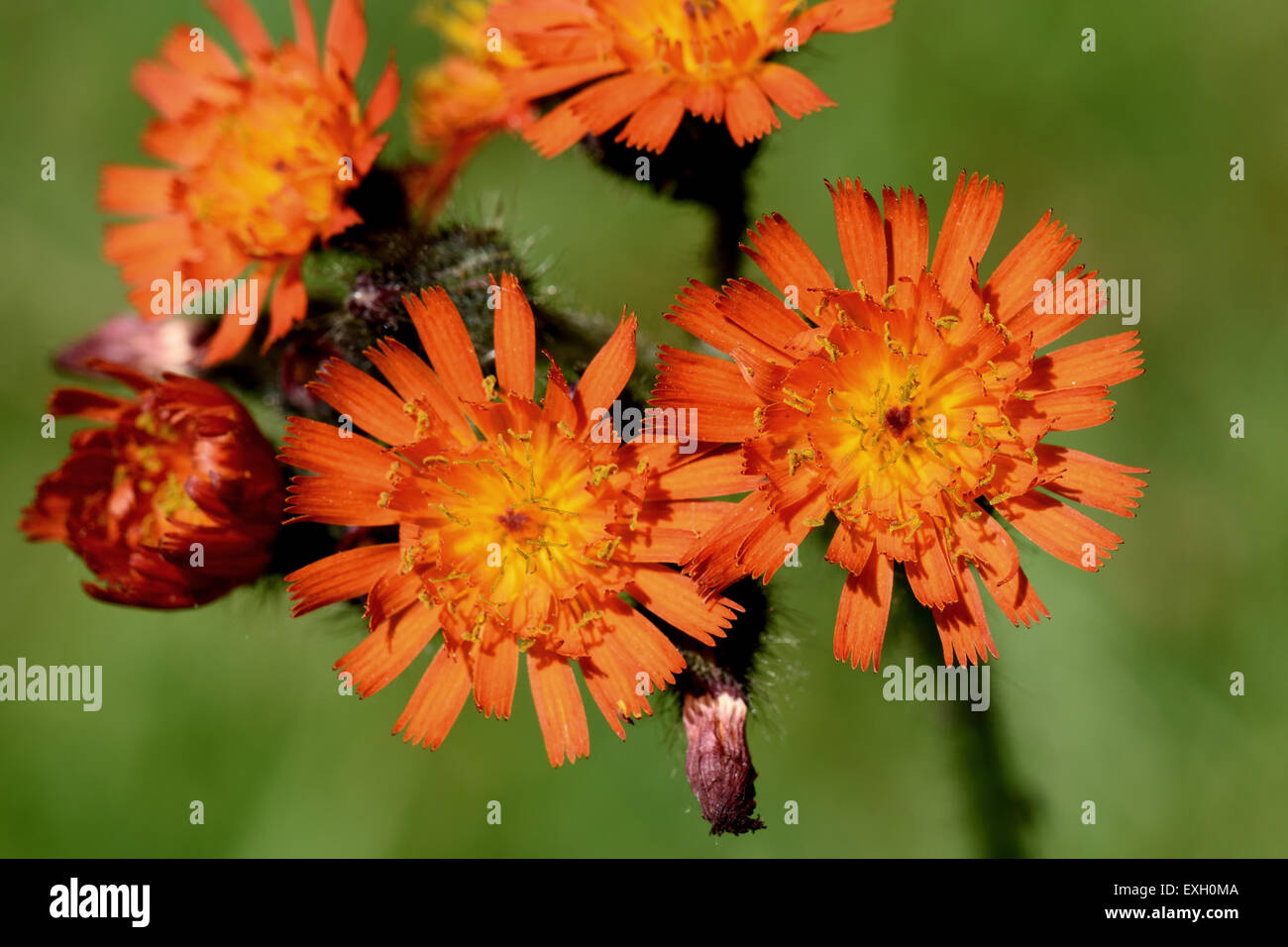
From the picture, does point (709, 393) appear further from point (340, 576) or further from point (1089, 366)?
point (340, 576)

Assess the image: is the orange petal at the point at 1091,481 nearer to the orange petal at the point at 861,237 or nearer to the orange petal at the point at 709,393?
the orange petal at the point at 861,237

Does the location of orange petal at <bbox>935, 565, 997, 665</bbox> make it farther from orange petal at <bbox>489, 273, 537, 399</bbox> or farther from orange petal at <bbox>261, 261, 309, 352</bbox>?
orange petal at <bbox>261, 261, 309, 352</bbox>

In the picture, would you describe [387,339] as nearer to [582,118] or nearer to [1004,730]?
[582,118]

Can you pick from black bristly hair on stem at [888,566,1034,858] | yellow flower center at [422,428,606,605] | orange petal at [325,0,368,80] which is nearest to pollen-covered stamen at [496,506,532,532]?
yellow flower center at [422,428,606,605]

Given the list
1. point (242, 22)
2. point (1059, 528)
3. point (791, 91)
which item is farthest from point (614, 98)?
point (242, 22)

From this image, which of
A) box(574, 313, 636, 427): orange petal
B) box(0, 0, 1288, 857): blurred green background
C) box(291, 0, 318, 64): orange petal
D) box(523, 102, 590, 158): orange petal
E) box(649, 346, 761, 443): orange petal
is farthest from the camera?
box(0, 0, 1288, 857): blurred green background
